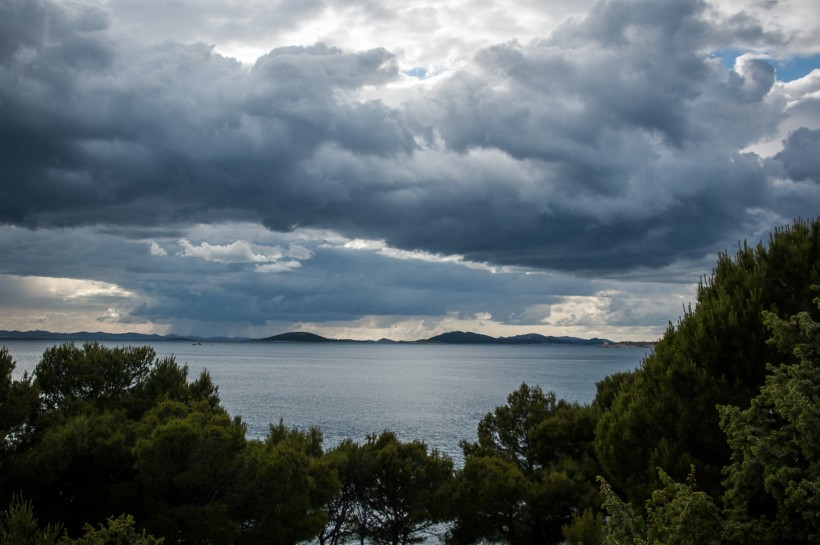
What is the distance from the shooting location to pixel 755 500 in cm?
1359

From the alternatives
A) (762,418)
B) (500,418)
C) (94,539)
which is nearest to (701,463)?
(762,418)

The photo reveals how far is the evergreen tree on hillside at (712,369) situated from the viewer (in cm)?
1623

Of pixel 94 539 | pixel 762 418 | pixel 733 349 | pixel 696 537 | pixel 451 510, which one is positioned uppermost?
pixel 733 349

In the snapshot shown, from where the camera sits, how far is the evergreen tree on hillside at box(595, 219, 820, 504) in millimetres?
16234

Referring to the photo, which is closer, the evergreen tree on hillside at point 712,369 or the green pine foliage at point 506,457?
the green pine foliage at point 506,457

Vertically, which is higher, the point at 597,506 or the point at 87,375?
the point at 87,375

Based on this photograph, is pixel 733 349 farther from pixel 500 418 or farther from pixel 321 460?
pixel 500 418

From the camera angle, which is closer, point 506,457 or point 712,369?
point 712,369

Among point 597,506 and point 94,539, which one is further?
point 597,506

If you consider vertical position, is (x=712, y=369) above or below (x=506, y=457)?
above

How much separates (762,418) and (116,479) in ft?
78.3

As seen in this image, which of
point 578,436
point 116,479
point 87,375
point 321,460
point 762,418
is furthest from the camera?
point 578,436

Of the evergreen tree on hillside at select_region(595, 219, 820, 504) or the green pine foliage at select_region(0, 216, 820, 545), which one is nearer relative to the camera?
the green pine foliage at select_region(0, 216, 820, 545)

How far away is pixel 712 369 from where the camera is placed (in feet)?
54.6
